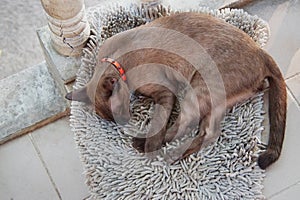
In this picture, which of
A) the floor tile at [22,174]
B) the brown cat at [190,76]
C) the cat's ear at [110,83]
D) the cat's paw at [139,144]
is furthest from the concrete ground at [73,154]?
the cat's ear at [110,83]

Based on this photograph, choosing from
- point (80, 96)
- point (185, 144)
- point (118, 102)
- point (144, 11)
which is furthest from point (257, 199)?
point (144, 11)

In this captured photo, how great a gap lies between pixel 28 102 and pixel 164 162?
676 millimetres

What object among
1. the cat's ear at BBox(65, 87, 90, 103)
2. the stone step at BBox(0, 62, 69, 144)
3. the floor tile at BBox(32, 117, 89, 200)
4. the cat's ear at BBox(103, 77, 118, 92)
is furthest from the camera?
the stone step at BBox(0, 62, 69, 144)

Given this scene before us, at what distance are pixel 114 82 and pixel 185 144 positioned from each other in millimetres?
337

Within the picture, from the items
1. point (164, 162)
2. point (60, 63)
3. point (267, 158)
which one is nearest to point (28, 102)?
point (60, 63)

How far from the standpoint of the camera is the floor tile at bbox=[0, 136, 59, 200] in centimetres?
213

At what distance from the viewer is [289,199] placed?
1.97 metres

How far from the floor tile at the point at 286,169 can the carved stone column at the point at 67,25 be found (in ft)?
2.77

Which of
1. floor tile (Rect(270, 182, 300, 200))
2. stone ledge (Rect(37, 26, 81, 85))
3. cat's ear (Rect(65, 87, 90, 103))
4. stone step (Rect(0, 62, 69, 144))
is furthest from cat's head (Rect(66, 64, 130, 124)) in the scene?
floor tile (Rect(270, 182, 300, 200))

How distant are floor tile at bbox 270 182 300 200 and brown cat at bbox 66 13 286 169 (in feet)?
0.40

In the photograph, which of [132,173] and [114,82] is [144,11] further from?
[132,173]

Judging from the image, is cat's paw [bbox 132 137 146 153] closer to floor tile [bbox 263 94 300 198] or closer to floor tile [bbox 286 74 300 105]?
floor tile [bbox 263 94 300 198]

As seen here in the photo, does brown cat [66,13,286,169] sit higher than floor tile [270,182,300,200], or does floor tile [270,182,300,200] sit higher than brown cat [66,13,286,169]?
brown cat [66,13,286,169]

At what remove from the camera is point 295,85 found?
219 centimetres
